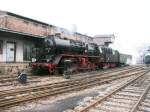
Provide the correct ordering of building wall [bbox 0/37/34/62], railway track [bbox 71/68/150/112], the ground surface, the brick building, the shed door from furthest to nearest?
the brick building < the shed door < building wall [bbox 0/37/34/62] < the ground surface < railway track [bbox 71/68/150/112]

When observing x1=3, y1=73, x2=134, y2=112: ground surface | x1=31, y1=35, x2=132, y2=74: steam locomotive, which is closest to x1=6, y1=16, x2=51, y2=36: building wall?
x1=31, y1=35, x2=132, y2=74: steam locomotive

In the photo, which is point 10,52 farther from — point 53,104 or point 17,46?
point 53,104

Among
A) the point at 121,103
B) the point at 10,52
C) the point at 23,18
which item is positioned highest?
the point at 23,18

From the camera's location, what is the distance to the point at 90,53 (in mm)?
25922

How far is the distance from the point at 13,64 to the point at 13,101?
12380 millimetres

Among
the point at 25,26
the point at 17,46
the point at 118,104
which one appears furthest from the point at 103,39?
the point at 118,104

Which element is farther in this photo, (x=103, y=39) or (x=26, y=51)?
(x=103, y=39)

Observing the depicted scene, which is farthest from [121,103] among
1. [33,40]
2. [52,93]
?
[33,40]

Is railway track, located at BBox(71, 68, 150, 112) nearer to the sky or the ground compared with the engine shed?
nearer to the ground

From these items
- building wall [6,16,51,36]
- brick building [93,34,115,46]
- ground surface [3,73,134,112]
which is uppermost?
brick building [93,34,115,46]

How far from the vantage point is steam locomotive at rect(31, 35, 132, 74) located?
20109 mm

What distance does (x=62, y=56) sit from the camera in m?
20.7

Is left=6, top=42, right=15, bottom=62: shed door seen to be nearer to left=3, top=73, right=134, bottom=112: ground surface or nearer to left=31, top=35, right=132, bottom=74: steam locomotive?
left=31, top=35, right=132, bottom=74: steam locomotive

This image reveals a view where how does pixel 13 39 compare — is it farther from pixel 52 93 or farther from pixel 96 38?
pixel 96 38
